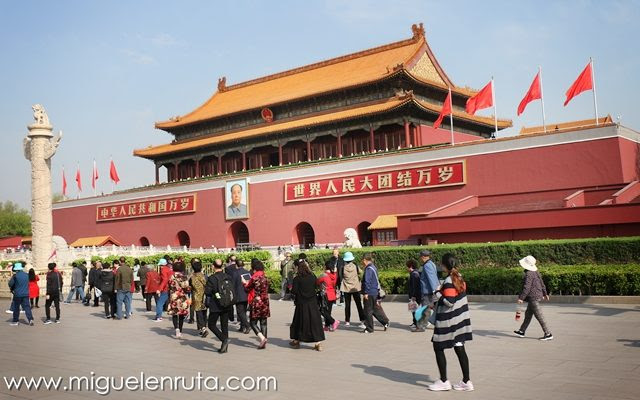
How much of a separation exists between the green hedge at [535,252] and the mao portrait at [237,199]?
14.9 meters

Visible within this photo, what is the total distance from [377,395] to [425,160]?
1991 centimetres

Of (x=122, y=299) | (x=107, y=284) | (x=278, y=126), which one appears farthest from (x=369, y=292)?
(x=278, y=126)

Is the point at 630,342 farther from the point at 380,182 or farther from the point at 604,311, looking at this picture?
the point at 380,182

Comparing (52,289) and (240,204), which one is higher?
(240,204)

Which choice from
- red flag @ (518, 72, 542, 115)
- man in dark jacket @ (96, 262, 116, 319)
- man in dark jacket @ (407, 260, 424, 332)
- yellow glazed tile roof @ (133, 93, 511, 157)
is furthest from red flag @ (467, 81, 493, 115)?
man in dark jacket @ (96, 262, 116, 319)

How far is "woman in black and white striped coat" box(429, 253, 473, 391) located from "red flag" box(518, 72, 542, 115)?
1755 cm

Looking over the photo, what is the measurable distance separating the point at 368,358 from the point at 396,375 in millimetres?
1078

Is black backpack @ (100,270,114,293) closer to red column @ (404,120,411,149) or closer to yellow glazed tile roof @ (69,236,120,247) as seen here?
red column @ (404,120,411,149)

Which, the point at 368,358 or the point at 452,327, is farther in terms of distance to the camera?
the point at 368,358

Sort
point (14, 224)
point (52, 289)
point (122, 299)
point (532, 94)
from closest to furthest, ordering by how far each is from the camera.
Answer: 1. point (52, 289)
2. point (122, 299)
3. point (532, 94)
4. point (14, 224)

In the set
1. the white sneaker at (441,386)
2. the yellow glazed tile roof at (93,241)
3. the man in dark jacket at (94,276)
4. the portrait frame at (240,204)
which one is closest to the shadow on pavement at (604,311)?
the white sneaker at (441,386)

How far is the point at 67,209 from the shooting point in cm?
4188

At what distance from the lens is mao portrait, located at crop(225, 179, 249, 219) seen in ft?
104

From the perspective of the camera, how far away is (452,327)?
5957 mm
